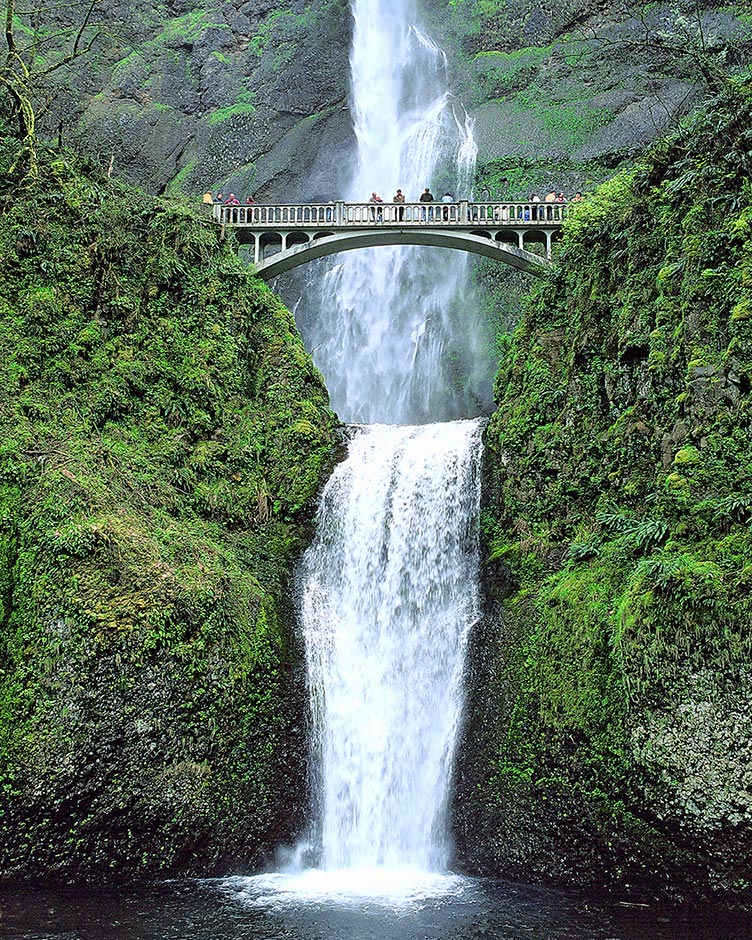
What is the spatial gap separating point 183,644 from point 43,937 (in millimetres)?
4220

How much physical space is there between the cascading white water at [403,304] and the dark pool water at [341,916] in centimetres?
1717

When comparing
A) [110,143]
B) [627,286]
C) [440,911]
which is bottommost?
[440,911]

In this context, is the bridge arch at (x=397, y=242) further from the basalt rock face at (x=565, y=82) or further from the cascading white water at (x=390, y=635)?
the basalt rock face at (x=565, y=82)

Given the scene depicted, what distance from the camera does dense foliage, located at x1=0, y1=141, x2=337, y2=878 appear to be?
35.4 feet

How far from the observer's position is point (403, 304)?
88.9ft

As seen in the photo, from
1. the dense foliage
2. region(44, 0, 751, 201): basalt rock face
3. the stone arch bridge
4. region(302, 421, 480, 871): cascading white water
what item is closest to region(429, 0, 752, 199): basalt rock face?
region(44, 0, 751, 201): basalt rock face

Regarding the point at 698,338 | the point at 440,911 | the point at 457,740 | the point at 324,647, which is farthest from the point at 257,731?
the point at 698,338

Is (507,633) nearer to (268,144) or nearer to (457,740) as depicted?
(457,740)

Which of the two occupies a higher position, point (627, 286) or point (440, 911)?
point (627, 286)

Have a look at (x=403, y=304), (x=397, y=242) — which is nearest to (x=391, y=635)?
(x=397, y=242)

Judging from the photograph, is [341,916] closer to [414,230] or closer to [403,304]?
[414,230]

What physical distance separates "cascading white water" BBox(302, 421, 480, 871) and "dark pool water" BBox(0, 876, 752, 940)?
144 cm

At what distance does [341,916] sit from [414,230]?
15944 millimetres

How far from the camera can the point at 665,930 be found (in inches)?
339
